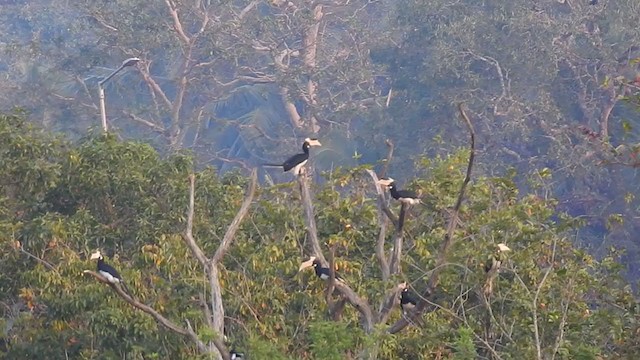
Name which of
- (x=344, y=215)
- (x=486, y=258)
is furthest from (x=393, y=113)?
(x=486, y=258)

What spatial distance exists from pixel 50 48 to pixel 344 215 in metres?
15.5

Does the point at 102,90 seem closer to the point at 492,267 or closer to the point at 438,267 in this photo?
the point at 438,267

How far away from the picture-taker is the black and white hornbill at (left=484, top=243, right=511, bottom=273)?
645cm

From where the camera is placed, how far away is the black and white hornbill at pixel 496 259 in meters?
6.45

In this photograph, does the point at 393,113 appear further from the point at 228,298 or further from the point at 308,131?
the point at 228,298

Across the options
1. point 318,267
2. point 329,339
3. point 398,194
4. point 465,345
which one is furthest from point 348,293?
point 465,345

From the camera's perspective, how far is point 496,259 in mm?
6578

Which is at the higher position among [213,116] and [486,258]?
[486,258]

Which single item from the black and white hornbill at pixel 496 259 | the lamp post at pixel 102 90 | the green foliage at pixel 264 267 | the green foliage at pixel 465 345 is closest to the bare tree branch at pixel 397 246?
the green foliage at pixel 264 267

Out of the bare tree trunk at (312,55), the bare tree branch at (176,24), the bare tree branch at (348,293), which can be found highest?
the bare tree branch at (348,293)

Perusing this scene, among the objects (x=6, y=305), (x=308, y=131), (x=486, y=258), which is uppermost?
(x=486, y=258)

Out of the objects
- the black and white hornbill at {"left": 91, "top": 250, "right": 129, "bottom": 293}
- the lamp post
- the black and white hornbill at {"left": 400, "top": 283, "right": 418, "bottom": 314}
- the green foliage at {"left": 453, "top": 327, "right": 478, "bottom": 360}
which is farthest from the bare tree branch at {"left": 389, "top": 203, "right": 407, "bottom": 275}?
the lamp post

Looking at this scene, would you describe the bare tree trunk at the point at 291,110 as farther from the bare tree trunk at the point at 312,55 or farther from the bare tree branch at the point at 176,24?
the bare tree branch at the point at 176,24

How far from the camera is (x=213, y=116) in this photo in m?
22.6
